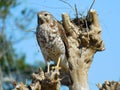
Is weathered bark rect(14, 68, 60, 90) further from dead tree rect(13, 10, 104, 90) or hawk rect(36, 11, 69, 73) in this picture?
hawk rect(36, 11, 69, 73)

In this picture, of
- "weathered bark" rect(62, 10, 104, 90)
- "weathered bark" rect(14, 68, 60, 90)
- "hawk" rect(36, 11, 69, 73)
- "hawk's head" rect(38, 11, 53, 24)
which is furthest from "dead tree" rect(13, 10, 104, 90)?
"weathered bark" rect(14, 68, 60, 90)

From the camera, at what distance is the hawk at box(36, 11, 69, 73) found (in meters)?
7.13

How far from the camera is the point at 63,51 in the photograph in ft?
23.5

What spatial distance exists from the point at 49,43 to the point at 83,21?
0.55 metres

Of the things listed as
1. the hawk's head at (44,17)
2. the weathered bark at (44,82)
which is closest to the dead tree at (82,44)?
the hawk's head at (44,17)

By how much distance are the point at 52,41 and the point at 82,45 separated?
21.2 inches

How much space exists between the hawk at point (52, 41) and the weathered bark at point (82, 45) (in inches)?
6.7

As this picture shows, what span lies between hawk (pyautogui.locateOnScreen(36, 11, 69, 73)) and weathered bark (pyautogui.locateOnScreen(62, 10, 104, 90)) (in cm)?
17

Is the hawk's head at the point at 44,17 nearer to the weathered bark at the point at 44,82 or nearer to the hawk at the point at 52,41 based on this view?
the hawk at the point at 52,41

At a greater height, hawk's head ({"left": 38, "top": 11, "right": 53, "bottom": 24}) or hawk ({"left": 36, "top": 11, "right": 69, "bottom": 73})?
hawk's head ({"left": 38, "top": 11, "right": 53, "bottom": 24})

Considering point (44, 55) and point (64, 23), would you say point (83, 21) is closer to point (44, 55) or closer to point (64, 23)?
point (64, 23)

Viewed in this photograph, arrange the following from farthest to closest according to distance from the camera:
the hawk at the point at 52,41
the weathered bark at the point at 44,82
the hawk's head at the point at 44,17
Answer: the hawk's head at the point at 44,17, the hawk at the point at 52,41, the weathered bark at the point at 44,82

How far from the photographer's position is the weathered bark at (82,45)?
6750mm

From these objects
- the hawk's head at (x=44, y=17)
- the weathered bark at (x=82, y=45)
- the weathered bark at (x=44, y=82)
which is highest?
the hawk's head at (x=44, y=17)
